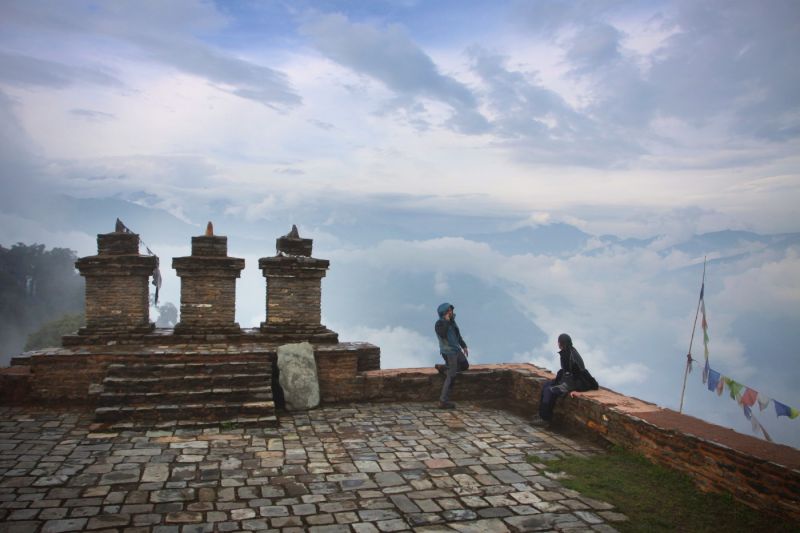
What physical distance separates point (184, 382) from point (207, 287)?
2448 millimetres

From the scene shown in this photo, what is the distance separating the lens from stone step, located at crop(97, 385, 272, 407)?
29.1 feet

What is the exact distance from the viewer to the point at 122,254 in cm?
1121

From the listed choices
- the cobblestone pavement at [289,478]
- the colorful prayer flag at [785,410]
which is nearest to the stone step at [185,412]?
the cobblestone pavement at [289,478]

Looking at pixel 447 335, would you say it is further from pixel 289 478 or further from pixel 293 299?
pixel 289 478

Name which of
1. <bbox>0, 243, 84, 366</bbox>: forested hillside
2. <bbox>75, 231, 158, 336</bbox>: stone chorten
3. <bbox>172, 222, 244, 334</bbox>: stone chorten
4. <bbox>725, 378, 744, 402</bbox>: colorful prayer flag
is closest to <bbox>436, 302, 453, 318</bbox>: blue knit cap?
<bbox>172, 222, 244, 334</bbox>: stone chorten

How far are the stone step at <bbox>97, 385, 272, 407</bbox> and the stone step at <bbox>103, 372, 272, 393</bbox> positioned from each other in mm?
89

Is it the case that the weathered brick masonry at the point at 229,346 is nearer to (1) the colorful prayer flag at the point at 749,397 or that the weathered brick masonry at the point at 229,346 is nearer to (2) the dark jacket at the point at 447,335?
(2) the dark jacket at the point at 447,335

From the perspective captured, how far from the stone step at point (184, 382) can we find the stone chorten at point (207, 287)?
1.86 meters

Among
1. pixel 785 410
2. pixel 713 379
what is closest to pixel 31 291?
pixel 713 379

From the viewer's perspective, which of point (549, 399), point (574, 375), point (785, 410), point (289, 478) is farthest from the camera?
point (574, 375)

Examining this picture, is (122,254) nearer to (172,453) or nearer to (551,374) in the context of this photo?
(172,453)

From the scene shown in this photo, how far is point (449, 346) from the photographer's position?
1038 cm

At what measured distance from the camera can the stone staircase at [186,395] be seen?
28.4ft

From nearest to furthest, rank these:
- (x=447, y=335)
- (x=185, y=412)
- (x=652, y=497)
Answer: (x=652, y=497) < (x=185, y=412) < (x=447, y=335)
